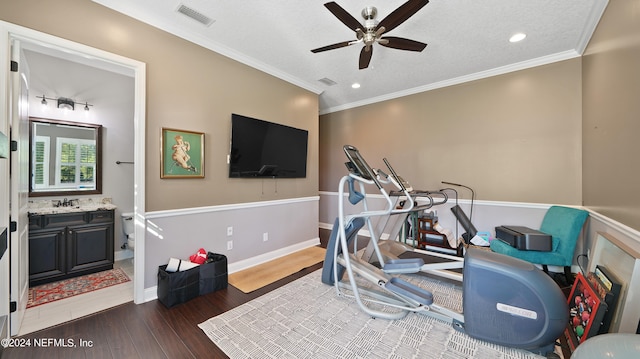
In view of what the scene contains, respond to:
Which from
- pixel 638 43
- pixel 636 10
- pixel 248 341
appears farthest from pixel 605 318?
pixel 248 341

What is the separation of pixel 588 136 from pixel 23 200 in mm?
6090

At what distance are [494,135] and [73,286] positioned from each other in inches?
239

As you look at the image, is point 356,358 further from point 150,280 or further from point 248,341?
point 150,280

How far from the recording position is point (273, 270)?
3.31 m

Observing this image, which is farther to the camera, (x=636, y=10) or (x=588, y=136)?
(x=588, y=136)

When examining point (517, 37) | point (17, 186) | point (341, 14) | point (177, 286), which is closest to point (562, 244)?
point (517, 37)

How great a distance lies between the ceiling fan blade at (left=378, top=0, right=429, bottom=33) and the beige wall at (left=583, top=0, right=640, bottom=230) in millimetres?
1590

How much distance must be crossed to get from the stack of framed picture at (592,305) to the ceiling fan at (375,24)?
8.13 feet

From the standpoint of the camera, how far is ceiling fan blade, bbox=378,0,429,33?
1881mm

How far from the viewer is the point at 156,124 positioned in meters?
2.58

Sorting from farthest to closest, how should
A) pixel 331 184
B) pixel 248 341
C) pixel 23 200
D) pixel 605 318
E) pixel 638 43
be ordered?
pixel 331 184 → pixel 23 200 → pixel 248 341 → pixel 638 43 → pixel 605 318

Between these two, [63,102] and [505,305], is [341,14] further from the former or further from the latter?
[63,102]

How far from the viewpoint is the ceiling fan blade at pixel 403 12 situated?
188 centimetres

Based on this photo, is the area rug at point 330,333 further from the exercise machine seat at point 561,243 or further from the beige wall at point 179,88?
the beige wall at point 179,88
